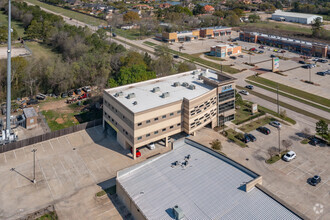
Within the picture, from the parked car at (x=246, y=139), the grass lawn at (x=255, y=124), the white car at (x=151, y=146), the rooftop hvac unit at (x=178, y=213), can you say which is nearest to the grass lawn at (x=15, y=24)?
the white car at (x=151, y=146)

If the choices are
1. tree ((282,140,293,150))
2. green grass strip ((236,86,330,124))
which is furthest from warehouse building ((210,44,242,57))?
tree ((282,140,293,150))

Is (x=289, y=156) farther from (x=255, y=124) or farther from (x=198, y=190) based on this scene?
(x=198, y=190)

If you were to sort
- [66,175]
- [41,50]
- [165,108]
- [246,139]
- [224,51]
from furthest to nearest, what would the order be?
[224,51]
[41,50]
[246,139]
[165,108]
[66,175]

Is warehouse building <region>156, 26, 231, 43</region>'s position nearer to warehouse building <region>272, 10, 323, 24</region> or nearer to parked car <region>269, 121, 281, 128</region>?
warehouse building <region>272, 10, 323, 24</region>

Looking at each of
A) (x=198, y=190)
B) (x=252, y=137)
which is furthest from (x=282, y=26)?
(x=198, y=190)

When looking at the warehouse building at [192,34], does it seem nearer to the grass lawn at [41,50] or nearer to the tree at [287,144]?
the grass lawn at [41,50]

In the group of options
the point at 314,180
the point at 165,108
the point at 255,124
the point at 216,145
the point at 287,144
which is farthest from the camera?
the point at 255,124

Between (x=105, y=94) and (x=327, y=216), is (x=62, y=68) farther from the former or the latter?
(x=327, y=216)
